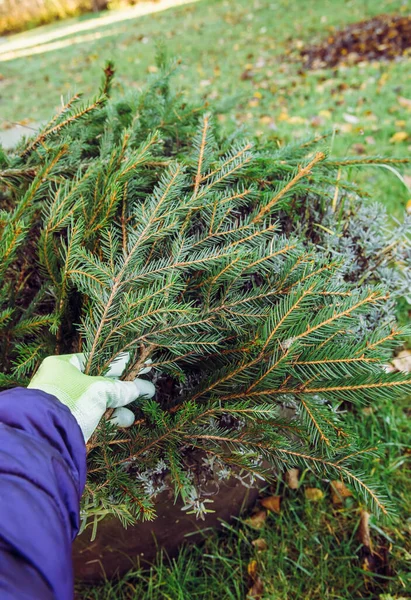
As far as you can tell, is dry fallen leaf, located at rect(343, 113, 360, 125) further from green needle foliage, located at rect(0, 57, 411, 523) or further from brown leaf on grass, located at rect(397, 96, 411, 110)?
green needle foliage, located at rect(0, 57, 411, 523)

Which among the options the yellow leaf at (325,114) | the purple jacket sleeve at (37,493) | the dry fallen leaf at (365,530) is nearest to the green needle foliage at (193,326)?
the purple jacket sleeve at (37,493)

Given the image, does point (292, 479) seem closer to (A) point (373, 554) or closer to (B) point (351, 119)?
(A) point (373, 554)

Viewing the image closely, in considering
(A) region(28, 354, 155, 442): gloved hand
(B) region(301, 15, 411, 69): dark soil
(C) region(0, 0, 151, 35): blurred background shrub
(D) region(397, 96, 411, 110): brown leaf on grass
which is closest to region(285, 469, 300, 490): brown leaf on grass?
(A) region(28, 354, 155, 442): gloved hand

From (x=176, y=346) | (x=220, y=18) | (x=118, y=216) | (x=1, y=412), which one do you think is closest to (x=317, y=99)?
(x=118, y=216)

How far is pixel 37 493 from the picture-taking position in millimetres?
799

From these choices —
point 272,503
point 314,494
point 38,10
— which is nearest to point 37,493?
point 272,503

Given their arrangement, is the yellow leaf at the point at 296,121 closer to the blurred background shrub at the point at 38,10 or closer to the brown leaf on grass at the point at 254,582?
the brown leaf on grass at the point at 254,582

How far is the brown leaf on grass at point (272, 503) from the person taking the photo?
193cm

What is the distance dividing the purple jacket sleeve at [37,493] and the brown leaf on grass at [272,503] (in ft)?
4.09

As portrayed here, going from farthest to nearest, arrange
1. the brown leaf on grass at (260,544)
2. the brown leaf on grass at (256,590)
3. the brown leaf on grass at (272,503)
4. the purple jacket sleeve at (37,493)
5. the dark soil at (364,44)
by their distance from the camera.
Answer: the dark soil at (364,44) < the brown leaf on grass at (272,503) < the brown leaf on grass at (260,544) < the brown leaf on grass at (256,590) < the purple jacket sleeve at (37,493)

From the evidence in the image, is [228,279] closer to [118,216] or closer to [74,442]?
[118,216]

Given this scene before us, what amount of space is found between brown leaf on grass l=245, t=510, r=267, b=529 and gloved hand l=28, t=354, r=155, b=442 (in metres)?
1.05

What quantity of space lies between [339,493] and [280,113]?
169 inches

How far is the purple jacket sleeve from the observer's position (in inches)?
28.2
